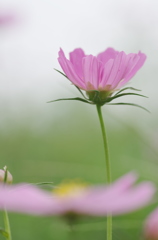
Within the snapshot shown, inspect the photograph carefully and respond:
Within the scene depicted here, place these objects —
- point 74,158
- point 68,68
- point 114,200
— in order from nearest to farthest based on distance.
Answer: point 114,200 < point 68,68 < point 74,158

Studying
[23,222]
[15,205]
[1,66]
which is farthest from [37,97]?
[15,205]

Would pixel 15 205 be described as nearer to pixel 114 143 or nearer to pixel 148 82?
pixel 148 82

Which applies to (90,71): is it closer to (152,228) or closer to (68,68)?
(68,68)

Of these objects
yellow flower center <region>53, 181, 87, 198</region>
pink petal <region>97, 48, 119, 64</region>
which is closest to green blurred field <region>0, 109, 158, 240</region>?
pink petal <region>97, 48, 119, 64</region>

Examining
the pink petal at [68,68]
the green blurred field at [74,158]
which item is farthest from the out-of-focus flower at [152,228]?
the green blurred field at [74,158]

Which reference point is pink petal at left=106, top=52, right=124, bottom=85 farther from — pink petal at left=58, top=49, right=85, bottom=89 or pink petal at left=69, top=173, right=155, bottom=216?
pink petal at left=69, top=173, right=155, bottom=216

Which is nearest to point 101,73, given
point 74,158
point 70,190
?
point 70,190
